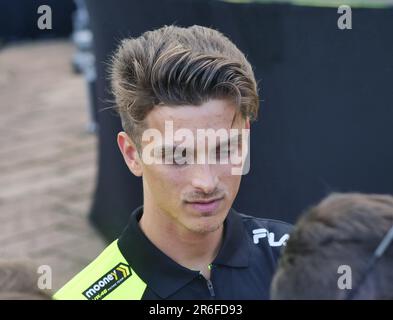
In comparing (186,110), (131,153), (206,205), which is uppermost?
(186,110)

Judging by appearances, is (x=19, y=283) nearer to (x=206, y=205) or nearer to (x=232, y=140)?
(x=206, y=205)

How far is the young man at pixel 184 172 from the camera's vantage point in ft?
6.18

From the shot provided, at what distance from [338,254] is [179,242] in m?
0.78

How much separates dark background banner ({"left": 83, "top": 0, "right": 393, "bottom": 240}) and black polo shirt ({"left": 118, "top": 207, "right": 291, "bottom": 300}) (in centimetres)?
132

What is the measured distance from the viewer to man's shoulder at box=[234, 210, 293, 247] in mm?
2098

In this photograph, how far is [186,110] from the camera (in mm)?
1909

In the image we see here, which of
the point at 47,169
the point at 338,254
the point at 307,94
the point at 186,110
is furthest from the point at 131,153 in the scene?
the point at 47,169

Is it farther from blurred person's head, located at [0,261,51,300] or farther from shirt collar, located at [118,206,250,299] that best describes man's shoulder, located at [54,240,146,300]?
blurred person's head, located at [0,261,51,300]

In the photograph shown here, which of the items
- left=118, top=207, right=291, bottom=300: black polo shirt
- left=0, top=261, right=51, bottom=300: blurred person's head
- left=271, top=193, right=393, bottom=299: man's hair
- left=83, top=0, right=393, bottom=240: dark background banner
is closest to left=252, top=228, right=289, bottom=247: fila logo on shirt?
left=118, top=207, right=291, bottom=300: black polo shirt

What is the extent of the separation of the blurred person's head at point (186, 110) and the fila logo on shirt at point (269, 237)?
0.22 m

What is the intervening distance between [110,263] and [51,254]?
2.86m

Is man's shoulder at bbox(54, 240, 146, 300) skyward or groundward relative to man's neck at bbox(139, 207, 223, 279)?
groundward
